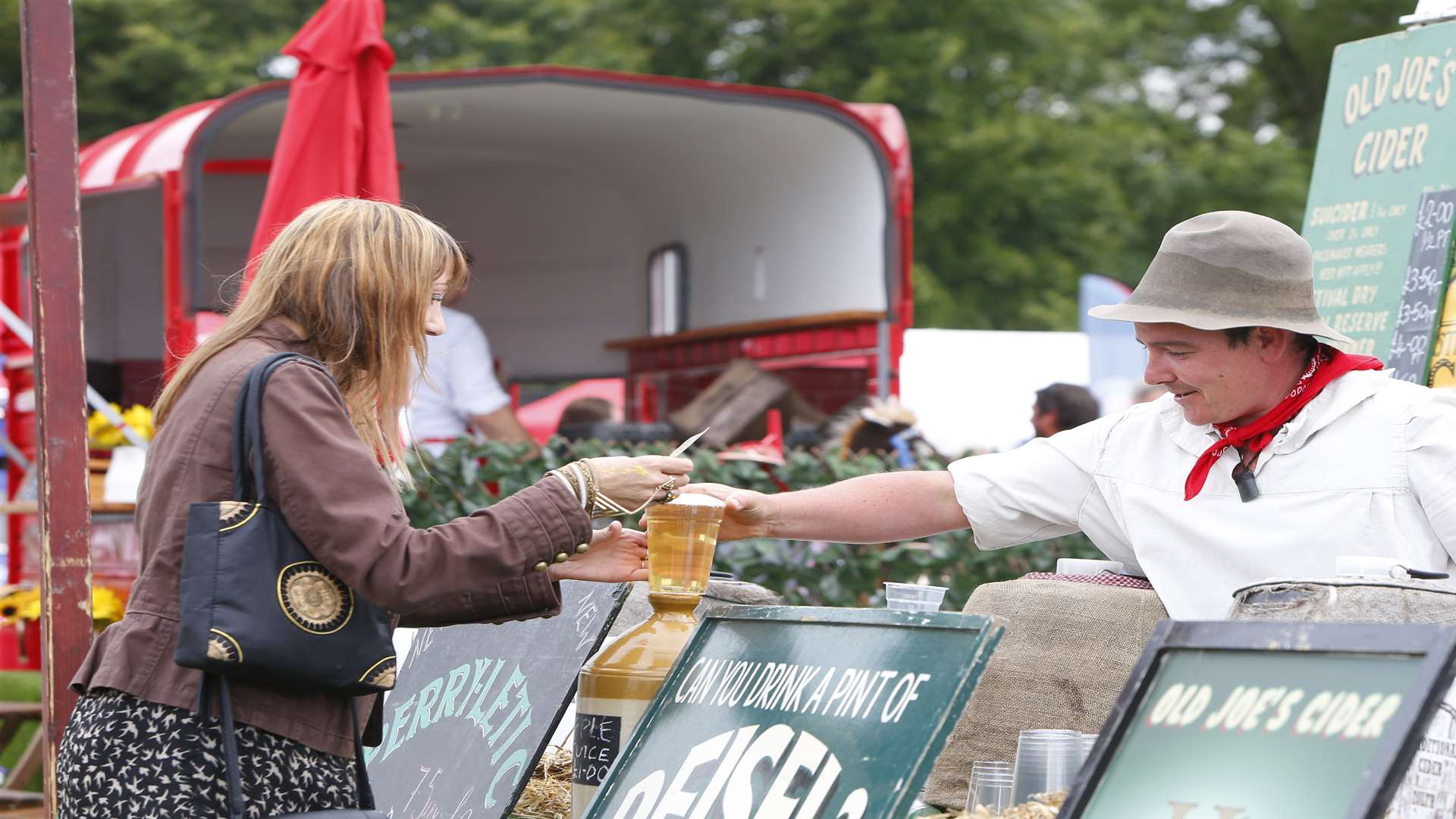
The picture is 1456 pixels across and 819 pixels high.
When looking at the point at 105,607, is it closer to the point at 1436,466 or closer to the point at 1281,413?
the point at 1281,413

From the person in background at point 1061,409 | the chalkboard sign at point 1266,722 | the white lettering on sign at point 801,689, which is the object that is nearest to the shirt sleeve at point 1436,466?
the chalkboard sign at point 1266,722

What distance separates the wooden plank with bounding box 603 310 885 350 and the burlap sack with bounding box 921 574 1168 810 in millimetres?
5155

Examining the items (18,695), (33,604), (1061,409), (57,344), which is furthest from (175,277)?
(1061,409)

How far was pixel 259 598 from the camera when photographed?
2172 millimetres

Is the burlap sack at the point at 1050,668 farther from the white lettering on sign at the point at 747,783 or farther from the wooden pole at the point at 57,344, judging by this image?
the wooden pole at the point at 57,344

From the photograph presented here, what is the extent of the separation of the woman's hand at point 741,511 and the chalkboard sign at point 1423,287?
66.0 inches

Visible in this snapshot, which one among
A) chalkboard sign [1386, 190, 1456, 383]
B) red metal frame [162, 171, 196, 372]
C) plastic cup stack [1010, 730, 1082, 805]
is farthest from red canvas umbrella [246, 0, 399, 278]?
plastic cup stack [1010, 730, 1082, 805]

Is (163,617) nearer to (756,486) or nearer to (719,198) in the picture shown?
(756,486)

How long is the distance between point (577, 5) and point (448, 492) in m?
16.7

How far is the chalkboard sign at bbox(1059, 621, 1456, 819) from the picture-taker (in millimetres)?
1711

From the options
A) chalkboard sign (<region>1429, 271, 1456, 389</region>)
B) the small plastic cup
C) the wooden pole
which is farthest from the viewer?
chalkboard sign (<region>1429, 271, 1456, 389</region>)

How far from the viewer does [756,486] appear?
6.14 metres

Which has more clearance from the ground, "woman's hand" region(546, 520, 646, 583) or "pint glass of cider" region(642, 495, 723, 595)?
"pint glass of cider" region(642, 495, 723, 595)

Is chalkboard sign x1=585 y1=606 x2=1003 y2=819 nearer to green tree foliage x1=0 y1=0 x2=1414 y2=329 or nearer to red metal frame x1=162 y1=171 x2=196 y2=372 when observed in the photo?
red metal frame x1=162 y1=171 x2=196 y2=372
